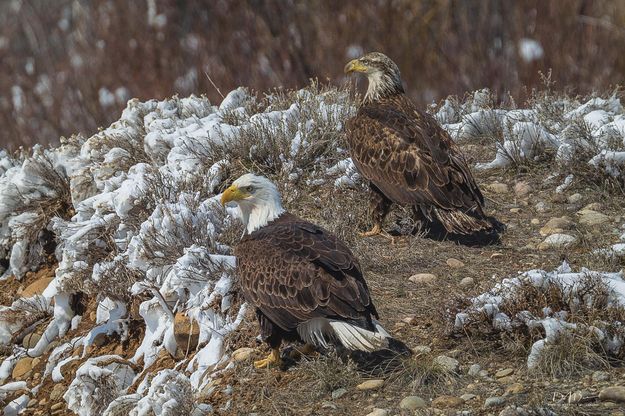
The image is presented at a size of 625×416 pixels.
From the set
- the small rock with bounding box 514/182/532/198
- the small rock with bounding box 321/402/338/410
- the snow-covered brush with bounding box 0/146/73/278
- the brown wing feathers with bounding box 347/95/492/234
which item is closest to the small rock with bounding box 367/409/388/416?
the small rock with bounding box 321/402/338/410

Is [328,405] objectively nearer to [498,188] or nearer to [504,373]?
[504,373]

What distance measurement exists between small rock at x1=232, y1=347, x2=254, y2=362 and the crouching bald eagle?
173 mm

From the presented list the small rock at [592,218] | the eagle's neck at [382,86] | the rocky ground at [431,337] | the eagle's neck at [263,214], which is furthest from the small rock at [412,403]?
the eagle's neck at [382,86]

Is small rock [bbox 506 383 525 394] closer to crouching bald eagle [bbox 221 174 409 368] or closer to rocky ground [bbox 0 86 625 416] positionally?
rocky ground [bbox 0 86 625 416]

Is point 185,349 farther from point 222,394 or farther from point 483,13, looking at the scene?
point 483,13

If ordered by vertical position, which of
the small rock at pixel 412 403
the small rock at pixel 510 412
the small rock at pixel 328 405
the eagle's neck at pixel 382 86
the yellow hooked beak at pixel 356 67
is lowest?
the small rock at pixel 510 412

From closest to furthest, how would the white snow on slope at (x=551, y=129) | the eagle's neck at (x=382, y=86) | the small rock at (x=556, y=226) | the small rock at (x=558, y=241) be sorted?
the small rock at (x=558, y=241) → the small rock at (x=556, y=226) → the white snow on slope at (x=551, y=129) → the eagle's neck at (x=382, y=86)

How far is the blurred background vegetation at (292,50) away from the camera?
12555mm

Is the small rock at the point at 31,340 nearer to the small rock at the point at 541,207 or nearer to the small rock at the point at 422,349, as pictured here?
the small rock at the point at 422,349

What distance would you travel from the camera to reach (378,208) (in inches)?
291

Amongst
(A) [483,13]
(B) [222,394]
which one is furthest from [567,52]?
(B) [222,394]

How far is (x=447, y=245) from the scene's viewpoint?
7078mm

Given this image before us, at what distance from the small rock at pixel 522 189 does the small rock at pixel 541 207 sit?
0.21 metres

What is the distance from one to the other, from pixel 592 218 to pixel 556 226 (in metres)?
0.29
